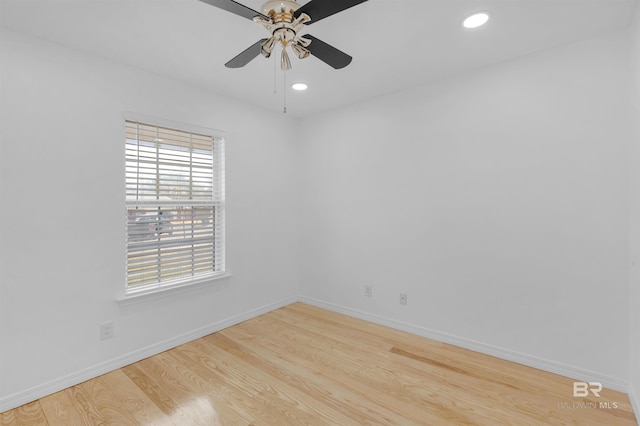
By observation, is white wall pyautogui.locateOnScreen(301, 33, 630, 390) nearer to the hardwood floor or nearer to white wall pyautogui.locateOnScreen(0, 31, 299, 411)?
the hardwood floor

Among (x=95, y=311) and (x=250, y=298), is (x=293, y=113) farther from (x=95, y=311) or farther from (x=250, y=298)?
(x=95, y=311)

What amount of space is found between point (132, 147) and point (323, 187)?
81.8 inches

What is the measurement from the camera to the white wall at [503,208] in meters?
2.21

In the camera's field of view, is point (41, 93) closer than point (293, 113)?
Yes

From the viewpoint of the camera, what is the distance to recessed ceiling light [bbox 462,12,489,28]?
1.96 metres

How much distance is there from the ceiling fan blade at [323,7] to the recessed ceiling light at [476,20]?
105 cm

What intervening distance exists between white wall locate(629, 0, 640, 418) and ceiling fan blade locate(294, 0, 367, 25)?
1.82 meters

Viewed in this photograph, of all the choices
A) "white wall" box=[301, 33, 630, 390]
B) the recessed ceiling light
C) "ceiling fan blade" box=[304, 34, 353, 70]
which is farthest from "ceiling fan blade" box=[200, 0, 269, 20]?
"white wall" box=[301, 33, 630, 390]

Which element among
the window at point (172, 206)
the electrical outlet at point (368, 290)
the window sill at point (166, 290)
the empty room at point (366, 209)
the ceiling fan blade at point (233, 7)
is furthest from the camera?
the electrical outlet at point (368, 290)

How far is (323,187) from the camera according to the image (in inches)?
153

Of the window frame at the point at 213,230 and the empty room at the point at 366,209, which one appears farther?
the window frame at the point at 213,230

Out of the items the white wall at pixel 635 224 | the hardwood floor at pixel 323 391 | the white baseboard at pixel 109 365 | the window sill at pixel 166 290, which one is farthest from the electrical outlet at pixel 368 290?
the white wall at pixel 635 224

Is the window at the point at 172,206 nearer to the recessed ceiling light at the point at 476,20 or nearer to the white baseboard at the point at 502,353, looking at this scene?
the white baseboard at the point at 502,353

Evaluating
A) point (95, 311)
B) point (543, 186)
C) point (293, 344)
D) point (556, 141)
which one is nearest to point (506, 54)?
point (556, 141)
